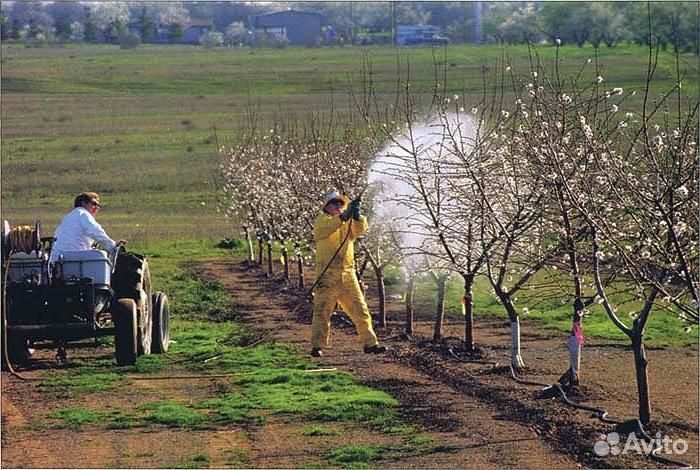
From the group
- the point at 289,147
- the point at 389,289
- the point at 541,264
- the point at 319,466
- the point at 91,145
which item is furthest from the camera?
the point at 91,145

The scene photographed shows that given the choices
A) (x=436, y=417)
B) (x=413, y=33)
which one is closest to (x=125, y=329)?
(x=436, y=417)

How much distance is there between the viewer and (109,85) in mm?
71125

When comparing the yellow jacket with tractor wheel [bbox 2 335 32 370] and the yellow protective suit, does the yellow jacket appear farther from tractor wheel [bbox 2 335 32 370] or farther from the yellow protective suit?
tractor wheel [bbox 2 335 32 370]

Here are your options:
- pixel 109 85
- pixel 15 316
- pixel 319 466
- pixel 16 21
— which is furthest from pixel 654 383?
pixel 16 21

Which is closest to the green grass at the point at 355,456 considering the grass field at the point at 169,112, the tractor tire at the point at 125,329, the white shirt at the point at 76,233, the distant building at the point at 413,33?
the tractor tire at the point at 125,329

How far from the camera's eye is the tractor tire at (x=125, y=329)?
14.7m

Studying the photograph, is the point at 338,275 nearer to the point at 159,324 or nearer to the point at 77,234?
the point at 77,234

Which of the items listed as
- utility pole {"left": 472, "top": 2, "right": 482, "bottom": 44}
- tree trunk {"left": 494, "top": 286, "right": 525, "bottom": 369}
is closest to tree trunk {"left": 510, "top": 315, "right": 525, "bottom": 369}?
tree trunk {"left": 494, "top": 286, "right": 525, "bottom": 369}

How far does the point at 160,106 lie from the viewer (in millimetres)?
66375

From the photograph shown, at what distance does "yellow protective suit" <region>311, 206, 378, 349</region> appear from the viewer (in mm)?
13695

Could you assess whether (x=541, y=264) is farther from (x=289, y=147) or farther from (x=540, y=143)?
(x=289, y=147)

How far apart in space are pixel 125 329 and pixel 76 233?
123cm

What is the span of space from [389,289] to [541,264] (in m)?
12.1

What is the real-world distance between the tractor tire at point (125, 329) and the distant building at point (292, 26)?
5665cm
